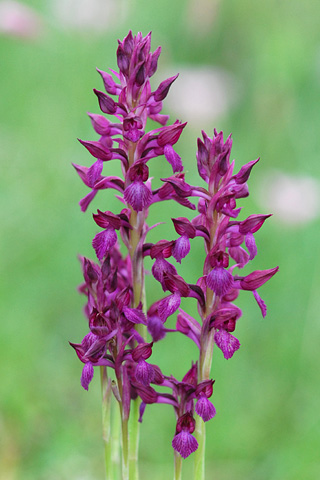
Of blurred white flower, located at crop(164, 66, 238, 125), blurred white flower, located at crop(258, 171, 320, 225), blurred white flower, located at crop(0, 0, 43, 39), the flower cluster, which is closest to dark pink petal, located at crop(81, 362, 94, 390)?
the flower cluster

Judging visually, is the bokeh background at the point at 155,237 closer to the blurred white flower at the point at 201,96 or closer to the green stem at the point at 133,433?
the blurred white flower at the point at 201,96

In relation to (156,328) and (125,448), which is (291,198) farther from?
(125,448)

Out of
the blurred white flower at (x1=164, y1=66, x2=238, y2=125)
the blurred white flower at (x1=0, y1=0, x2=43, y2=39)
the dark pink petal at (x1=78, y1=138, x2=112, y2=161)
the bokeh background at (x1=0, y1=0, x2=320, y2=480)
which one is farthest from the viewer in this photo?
the blurred white flower at (x1=164, y1=66, x2=238, y2=125)

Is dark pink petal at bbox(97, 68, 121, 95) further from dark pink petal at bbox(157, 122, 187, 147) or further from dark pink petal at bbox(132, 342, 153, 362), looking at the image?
dark pink petal at bbox(132, 342, 153, 362)

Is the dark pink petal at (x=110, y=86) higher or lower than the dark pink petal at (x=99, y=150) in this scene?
higher

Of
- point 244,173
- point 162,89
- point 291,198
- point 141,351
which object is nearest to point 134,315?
point 141,351

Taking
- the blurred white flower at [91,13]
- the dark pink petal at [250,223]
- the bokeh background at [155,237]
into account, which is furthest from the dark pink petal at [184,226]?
the blurred white flower at [91,13]
